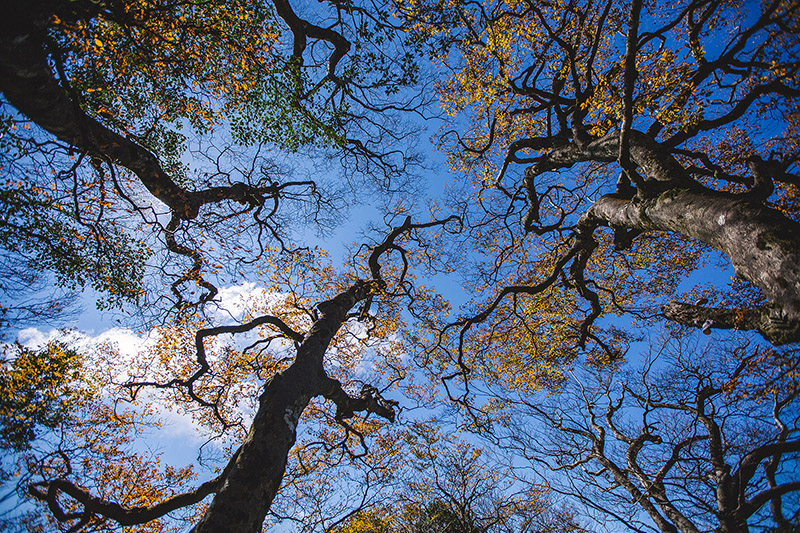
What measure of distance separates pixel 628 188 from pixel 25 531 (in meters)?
15.4

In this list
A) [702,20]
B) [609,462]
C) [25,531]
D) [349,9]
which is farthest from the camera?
[25,531]

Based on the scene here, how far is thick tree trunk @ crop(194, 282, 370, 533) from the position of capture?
2.87 metres

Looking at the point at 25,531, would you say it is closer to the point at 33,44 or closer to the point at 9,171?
the point at 9,171

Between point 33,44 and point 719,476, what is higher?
point 33,44

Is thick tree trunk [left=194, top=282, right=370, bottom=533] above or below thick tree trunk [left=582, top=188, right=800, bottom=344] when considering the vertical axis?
below

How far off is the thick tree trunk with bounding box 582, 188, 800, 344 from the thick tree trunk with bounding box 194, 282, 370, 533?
16.3ft

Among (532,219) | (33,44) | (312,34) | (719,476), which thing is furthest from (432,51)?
(719,476)

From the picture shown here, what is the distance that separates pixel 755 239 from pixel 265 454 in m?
5.26

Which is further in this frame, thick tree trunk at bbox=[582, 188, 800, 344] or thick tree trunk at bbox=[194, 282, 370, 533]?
thick tree trunk at bbox=[194, 282, 370, 533]

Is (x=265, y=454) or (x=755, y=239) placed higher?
(x=755, y=239)

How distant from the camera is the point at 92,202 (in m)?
4.76

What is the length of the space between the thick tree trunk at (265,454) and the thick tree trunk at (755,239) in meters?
4.95

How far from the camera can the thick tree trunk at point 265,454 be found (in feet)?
9.43

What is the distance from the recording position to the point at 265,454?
3.47m
